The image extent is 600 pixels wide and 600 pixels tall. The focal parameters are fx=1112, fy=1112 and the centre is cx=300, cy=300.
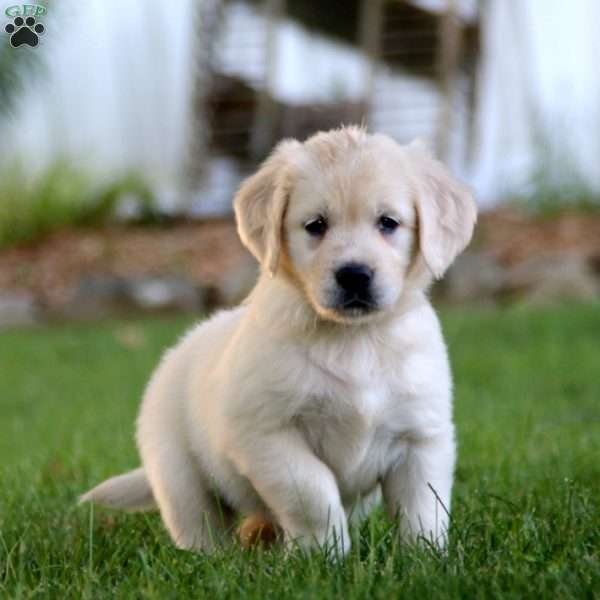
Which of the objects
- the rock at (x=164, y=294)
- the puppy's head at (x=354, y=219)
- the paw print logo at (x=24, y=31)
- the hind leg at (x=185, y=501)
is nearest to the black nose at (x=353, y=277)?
the puppy's head at (x=354, y=219)

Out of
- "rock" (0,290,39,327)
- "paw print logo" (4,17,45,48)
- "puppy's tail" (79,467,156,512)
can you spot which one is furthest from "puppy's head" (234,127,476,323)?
"rock" (0,290,39,327)

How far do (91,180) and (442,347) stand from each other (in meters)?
11.6

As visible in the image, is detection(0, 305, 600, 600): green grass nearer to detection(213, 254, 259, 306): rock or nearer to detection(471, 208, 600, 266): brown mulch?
detection(213, 254, 259, 306): rock

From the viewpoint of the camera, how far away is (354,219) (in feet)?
8.73

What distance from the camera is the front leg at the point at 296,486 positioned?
2521 millimetres

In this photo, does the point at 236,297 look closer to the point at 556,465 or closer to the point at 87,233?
the point at 87,233

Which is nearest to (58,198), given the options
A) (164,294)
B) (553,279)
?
(164,294)

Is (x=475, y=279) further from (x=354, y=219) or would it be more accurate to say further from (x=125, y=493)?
(x=354, y=219)

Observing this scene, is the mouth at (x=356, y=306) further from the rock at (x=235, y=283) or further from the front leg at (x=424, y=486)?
the rock at (x=235, y=283)

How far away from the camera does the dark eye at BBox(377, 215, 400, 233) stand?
270 cm

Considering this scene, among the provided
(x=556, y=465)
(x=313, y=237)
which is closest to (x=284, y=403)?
(x=313, y=237)

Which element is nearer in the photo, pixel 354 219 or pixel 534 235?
pixel 354 219

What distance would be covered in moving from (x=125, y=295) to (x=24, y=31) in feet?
26.1

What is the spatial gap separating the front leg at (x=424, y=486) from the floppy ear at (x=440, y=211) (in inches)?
16.8
